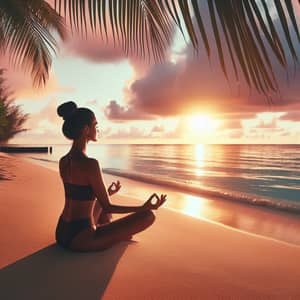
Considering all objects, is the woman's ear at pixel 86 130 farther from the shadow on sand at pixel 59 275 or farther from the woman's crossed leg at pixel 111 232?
the shadow on sand at pixel 59 275

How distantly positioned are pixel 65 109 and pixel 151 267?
1.67 m

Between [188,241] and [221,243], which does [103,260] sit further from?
[221,243]

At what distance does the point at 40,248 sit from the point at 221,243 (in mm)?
2186

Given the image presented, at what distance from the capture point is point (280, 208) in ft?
30.8

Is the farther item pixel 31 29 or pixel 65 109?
pixel 31 29

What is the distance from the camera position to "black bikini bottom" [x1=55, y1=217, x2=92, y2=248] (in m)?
3.15

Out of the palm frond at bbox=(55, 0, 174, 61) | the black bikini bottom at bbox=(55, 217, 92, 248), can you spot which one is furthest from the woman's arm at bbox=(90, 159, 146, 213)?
the palm frond at bbox=(55, 0, 174, 61)

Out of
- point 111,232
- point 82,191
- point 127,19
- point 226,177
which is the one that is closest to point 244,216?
point 111,232

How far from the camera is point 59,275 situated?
2.93 m

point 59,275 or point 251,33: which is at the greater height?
point 251,33

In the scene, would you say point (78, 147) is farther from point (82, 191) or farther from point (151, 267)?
point (151, 267)

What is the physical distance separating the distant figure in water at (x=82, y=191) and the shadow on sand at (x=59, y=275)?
0.18m

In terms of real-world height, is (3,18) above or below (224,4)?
above

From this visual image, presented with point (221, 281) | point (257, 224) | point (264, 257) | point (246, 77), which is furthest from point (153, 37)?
point (257, 224)
